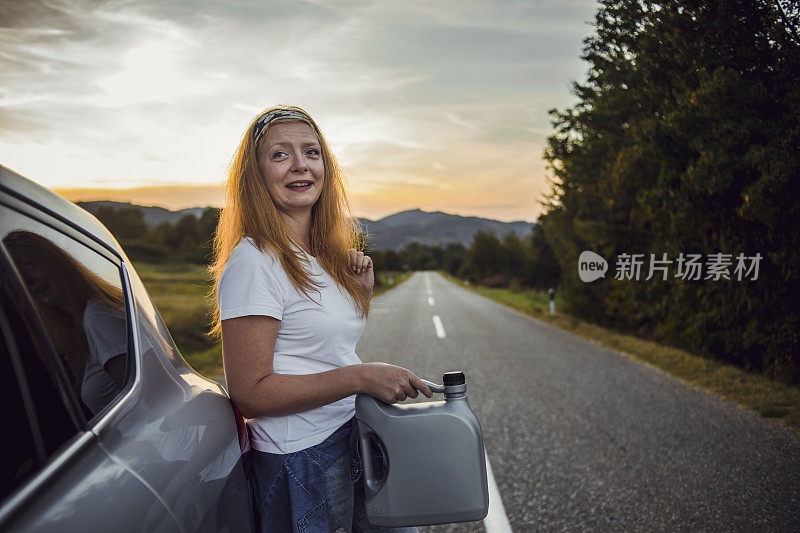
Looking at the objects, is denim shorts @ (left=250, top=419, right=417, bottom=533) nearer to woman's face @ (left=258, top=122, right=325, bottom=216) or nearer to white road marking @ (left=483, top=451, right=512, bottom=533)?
woman's face @ (left=258, top=122, right=325, bottom=216)

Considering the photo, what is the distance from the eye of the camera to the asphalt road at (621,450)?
3406mm

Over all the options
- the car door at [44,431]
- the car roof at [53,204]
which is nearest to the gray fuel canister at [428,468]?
the car door at [44,431]

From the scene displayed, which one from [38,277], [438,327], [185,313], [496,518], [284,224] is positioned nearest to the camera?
[38,277]

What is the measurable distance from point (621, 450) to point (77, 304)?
176 inches

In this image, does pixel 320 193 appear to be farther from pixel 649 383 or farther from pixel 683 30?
pixel 683 30

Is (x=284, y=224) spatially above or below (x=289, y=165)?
below

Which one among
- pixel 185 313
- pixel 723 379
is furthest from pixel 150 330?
pixel 185 313

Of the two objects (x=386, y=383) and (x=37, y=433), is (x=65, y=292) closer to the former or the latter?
(x=37, y=433)

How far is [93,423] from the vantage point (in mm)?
1067

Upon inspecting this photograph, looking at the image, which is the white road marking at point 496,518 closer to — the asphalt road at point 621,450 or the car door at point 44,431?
the asphalt road at point 621,450

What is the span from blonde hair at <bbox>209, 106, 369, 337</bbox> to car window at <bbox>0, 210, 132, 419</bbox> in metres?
0.40

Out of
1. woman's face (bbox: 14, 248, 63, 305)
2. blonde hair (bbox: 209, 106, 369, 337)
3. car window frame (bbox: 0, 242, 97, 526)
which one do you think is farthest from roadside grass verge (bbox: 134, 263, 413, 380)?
car window frame (bbox: 0, 242, 97, 526)

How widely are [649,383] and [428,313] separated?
10.6m

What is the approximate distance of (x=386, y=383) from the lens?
1498 mm
